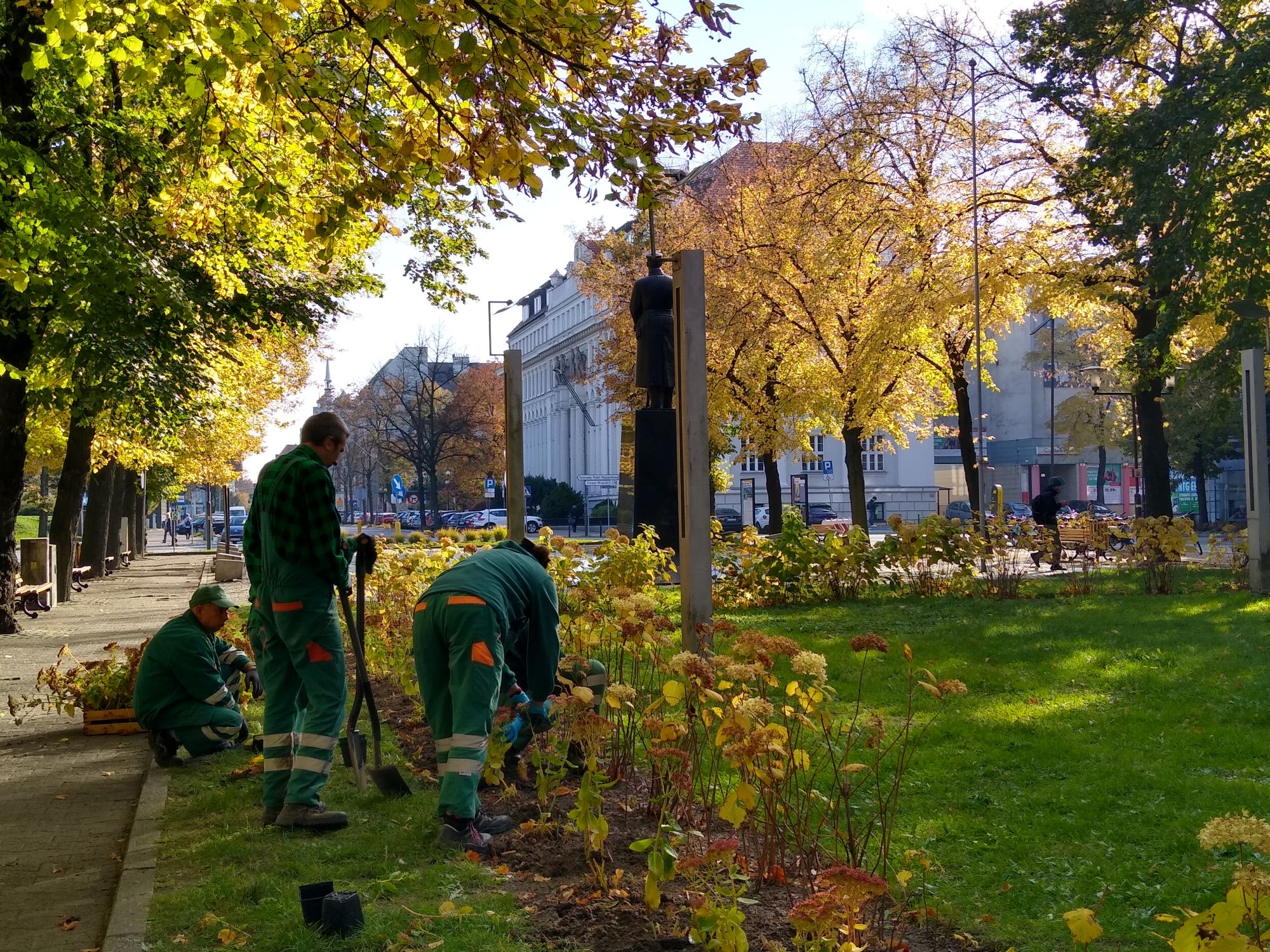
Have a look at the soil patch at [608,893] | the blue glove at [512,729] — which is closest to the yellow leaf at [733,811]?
the soil patch at [608,893]

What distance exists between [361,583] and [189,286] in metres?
10.3

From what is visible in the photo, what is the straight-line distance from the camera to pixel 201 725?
8219 millimetres

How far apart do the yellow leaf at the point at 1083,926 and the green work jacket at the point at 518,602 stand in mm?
3055

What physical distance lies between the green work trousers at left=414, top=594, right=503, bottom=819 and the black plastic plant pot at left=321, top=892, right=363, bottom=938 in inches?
40.4

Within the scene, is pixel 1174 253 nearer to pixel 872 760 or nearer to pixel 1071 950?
pixel 872 760

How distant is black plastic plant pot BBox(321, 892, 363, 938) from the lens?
14.2 ft

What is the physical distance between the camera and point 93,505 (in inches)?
1232

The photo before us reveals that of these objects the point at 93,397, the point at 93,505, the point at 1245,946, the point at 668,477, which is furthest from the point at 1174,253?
the point at 93,505

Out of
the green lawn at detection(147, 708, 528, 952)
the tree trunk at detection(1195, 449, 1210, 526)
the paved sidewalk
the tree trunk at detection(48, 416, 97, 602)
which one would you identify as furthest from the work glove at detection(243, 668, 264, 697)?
the tree trunk at detection(1195, 449, 1210, 526)

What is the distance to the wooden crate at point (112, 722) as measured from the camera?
969 cm

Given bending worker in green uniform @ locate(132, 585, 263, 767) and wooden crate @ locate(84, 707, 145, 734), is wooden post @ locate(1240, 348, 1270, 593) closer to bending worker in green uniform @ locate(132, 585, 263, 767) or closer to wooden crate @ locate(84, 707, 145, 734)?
bending worker in green uniform @ locate(132, 585, 263, 767)

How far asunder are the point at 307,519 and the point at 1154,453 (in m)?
21.1

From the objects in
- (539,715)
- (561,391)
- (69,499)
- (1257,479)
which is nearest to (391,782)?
(539,715)

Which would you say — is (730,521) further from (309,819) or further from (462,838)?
(462,838)
